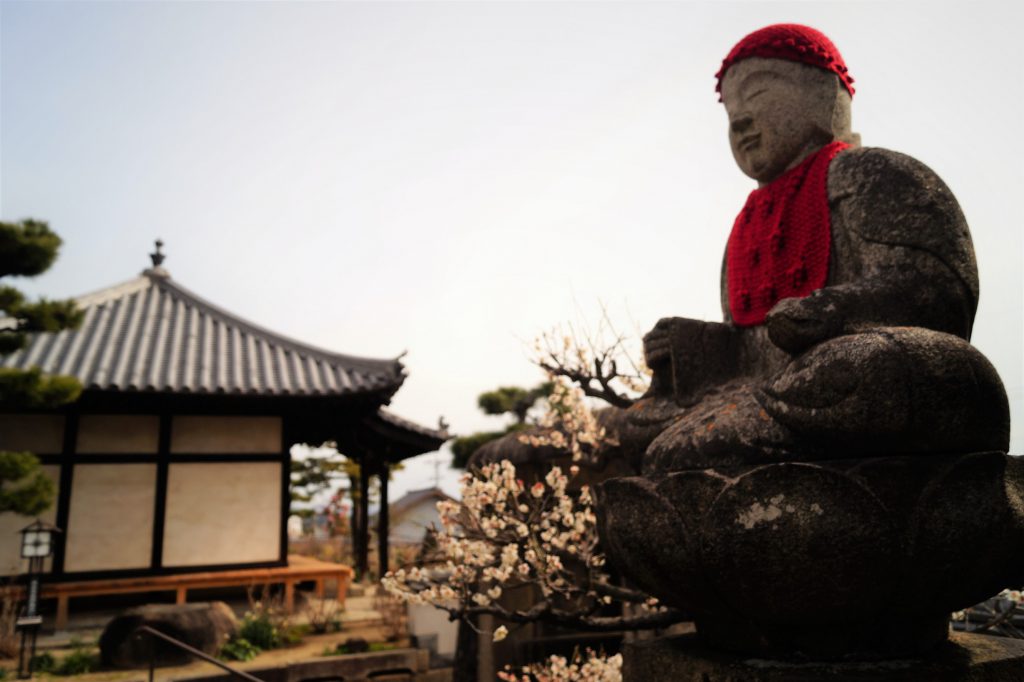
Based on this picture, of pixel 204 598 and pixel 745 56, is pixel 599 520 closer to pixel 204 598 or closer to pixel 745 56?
pixel 745 56

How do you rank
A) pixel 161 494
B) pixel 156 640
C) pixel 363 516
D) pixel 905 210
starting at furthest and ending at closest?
pixel 363 516, pixel 161 494, pixel 156 640, pixel 905 210

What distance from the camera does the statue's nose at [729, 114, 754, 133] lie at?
10.7 ft

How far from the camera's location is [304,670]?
8172mm

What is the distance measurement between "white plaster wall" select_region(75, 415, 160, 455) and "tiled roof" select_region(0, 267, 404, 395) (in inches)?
30.2

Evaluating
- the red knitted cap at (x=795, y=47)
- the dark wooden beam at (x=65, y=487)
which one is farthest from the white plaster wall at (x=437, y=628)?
the red knitted cap at (x=795, y=47)

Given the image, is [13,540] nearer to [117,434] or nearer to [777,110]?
[117,434]

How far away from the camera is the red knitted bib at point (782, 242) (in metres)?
2.93

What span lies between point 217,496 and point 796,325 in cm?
1050

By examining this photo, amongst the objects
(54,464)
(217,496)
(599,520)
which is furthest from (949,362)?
(54,464)

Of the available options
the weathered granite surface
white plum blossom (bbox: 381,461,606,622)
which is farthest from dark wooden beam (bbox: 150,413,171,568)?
white plum blossom (bbox: 381,461,606,622)

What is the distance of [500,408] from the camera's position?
648 inches

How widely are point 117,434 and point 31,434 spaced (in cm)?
114

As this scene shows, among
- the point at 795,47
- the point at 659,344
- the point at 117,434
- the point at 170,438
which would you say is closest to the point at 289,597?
the point at 170,438

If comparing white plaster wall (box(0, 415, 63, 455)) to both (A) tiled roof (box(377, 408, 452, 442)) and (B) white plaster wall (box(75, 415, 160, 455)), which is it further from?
(A) tiled roof (box(377, 408, 452, 442))
